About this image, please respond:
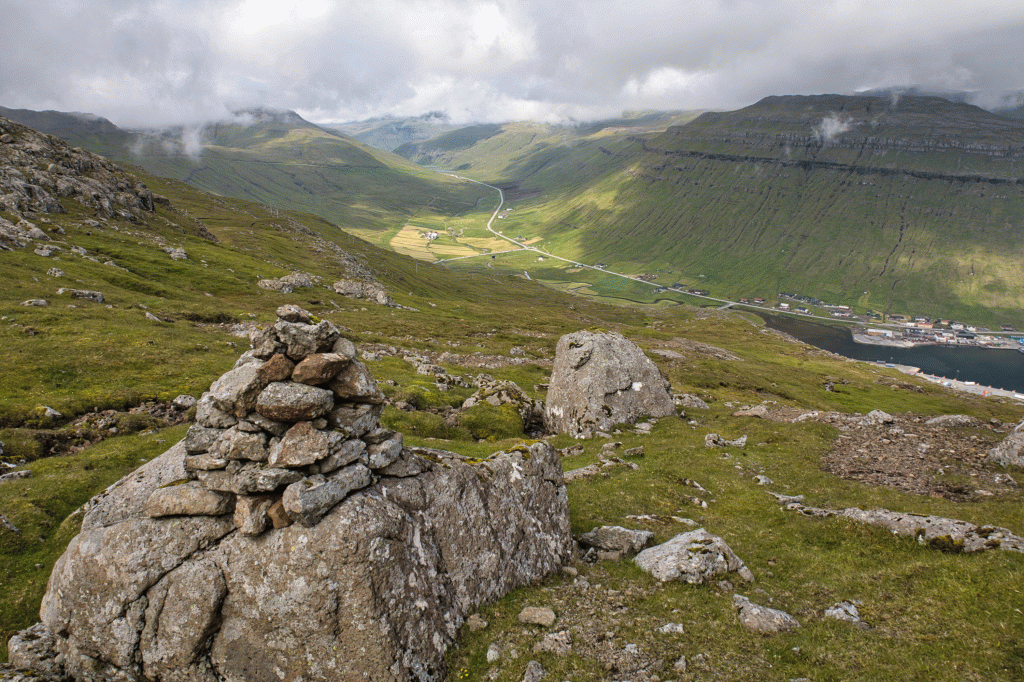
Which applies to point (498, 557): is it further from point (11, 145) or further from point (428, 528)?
point (11, 145)

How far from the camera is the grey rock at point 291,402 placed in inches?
612

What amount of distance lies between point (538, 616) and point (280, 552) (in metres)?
9.10

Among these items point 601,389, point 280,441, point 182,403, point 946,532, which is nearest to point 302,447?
point 280,441

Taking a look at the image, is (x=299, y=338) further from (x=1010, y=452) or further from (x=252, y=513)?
(x=1010, y=452)

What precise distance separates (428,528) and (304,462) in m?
5.00

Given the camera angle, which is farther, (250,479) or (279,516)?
(250,479)

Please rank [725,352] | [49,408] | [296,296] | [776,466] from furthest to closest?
[725,352]
[296,296]
[776,466]
[49,408]

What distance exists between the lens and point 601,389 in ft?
141

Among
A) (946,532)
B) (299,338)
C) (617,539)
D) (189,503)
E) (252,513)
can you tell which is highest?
(299,338)

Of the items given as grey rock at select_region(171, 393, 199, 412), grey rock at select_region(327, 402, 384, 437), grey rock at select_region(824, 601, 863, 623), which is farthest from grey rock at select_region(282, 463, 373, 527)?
grey rock at select_region(171, 393, 199, 412)

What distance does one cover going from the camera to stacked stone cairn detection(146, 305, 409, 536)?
15.0 meters

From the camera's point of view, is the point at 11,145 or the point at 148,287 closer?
the point at 148,287

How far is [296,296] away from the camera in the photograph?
10131 centimetres

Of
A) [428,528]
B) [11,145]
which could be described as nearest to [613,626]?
[428,528]
